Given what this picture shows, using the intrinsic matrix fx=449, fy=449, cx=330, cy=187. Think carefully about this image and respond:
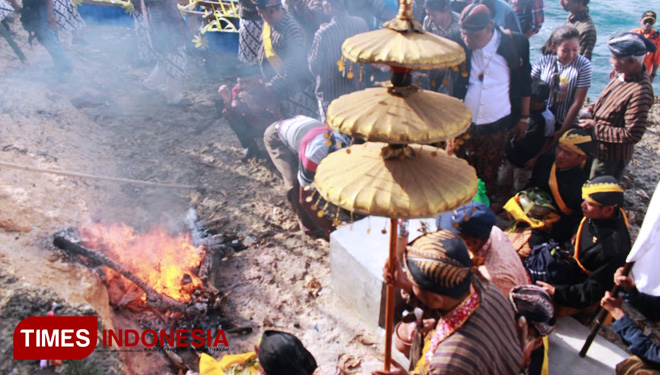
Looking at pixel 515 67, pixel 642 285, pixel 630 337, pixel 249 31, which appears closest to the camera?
pixel 630 337

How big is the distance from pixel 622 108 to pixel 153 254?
5722 mm

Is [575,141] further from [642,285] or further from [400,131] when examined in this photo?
[400,131]

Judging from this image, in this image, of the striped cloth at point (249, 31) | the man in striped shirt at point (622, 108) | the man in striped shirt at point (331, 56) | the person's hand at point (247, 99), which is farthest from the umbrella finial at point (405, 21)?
the striped cloth at point (249, 31)

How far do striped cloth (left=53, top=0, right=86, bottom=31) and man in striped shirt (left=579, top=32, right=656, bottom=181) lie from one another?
35.1 feet

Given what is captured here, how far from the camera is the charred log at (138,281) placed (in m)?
4.56

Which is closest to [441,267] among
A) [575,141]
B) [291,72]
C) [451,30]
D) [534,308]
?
[534,308]

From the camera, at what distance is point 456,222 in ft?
11.8

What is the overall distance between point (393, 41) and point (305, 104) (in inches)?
209

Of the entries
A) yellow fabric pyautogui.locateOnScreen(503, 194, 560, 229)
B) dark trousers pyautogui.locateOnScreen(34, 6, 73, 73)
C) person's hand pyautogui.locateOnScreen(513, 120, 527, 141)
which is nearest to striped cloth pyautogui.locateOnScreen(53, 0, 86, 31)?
dark trousers pyautogui.locateOnScreen(34, 6, 73, 73)

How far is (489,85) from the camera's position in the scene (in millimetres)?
5301

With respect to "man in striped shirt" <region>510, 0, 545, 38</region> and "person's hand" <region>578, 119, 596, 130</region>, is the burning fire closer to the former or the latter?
"person's hand" <region>578, 119, 596, 130</region>

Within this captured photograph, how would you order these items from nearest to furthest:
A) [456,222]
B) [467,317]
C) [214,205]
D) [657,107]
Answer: [467,317] → [456,222] → [214,205] → [657,107]

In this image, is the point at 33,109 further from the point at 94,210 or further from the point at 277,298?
the point at 277,298

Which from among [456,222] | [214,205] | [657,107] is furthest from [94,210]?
[657,107]
